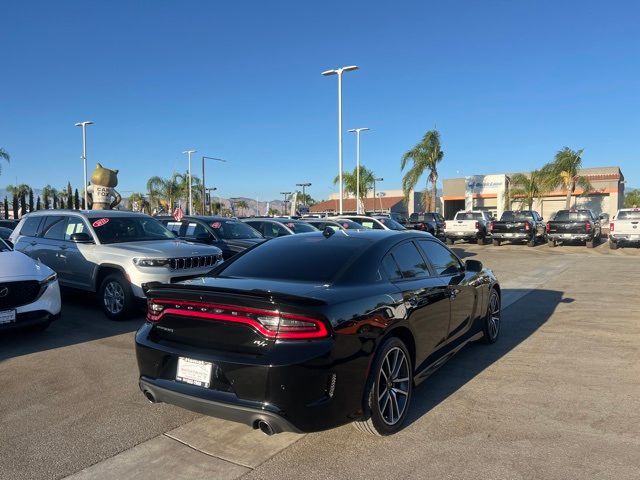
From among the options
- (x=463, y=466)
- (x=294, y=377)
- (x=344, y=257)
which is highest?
(x=344, y=257)

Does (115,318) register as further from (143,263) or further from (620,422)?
(620,422)

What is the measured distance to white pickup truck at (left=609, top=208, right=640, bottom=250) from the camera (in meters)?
22.0

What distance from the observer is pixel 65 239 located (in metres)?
8.80

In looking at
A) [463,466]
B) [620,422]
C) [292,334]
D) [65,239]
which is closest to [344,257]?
[292,334]

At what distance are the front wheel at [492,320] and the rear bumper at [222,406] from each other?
3700mm

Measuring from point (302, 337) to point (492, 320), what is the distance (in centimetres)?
384

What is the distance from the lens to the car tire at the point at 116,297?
7398mm

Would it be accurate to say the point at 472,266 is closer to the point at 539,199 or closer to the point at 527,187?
the point at 527,187

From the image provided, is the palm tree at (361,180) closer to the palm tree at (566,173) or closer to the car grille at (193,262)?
the palm tree at (566,173)

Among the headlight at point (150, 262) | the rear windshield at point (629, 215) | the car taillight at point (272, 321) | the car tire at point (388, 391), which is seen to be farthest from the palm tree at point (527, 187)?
the car taillight at point (272, 321)

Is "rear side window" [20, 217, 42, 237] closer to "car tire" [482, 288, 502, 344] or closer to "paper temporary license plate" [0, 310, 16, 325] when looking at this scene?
"paper temporary license plate" [0, 310, 16, 325]

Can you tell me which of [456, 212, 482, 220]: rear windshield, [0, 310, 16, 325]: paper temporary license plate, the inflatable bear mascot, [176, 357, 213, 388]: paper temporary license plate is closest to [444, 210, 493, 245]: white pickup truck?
[456, 212, 482, 220]: rear windshield

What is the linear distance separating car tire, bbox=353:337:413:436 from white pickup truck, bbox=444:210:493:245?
22.7 metres

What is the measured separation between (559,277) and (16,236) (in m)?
12.5
